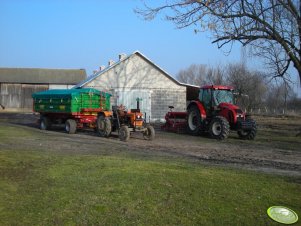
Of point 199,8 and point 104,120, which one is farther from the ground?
point 199,8

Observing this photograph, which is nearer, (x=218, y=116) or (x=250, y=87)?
(x=218, y=116)

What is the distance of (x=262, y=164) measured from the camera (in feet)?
40.9

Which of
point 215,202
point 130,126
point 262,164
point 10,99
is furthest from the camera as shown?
point 10,99

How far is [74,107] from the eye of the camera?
2291 cm

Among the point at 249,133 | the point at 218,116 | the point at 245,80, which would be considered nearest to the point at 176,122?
the point at 218,116

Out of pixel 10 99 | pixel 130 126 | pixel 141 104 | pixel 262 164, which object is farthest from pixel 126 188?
pixel 10 99

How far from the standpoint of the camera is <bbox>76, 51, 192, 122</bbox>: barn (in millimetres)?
35844

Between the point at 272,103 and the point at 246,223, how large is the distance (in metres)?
82.7

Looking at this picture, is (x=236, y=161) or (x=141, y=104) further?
(x=141, y=104)

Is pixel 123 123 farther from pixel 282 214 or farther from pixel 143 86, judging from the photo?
pixel 143 86

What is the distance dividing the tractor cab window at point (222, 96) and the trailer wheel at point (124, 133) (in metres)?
5.54

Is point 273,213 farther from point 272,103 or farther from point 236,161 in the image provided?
point 272,103

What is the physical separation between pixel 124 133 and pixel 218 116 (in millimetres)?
4855

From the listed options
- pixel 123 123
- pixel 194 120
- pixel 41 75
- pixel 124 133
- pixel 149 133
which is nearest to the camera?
pixel 124 133
